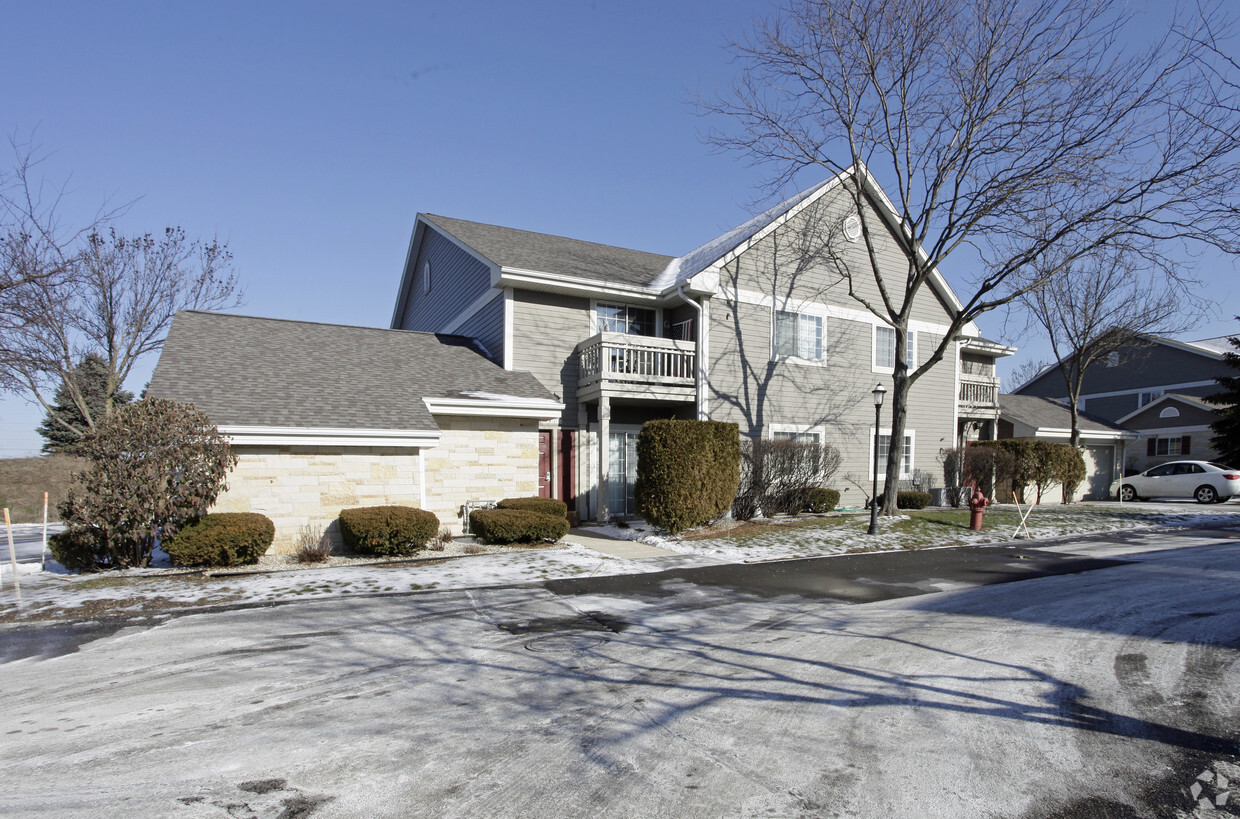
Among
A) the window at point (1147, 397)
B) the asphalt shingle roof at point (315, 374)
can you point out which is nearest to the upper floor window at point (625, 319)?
the asphalt shingle roof at point (315, 374)

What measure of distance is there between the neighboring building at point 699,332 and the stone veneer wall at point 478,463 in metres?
1.17

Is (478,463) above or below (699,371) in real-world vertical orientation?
below

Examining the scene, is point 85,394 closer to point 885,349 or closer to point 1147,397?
point 885,349

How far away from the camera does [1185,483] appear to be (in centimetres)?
2488

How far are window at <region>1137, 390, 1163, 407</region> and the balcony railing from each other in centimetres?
2002

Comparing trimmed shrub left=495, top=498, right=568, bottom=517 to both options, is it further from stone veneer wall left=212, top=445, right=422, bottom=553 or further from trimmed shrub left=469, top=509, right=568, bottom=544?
stone veneer wall left=212, top=445, right=422, bottom=553

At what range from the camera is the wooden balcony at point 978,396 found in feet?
77.7

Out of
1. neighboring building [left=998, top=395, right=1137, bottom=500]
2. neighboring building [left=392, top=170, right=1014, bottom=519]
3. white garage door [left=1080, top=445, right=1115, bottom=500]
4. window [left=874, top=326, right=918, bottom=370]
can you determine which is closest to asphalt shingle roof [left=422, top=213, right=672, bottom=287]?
neighboring building [left=392, top=170, right=1014, bottom=519]

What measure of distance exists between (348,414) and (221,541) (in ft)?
10.4

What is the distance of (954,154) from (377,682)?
1666cm

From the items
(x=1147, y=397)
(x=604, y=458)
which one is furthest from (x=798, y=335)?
(x=1147, y=397)

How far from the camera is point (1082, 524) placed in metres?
16.8

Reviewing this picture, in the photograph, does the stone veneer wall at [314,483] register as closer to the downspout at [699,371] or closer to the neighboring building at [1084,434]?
the downspout at [699,371]

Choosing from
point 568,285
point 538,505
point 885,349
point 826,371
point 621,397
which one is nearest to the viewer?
point 538,505
